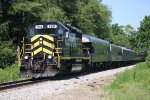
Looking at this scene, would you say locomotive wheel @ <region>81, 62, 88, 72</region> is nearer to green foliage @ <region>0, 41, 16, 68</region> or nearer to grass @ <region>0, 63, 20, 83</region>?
grass @ <region>0, 63, 20, 83</region>

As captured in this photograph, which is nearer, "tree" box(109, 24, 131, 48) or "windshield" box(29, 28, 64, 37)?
"windshield" box(29, 28, 64, 37)


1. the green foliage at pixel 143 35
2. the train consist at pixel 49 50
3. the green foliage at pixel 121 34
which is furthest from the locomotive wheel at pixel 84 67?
the green foliage at pixel 121 34

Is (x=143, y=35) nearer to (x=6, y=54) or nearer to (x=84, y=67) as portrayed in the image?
(x=6, y=54)

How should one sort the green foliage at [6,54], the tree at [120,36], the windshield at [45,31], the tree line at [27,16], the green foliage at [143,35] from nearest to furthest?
the windshield at [45,31] → the green foliage at [6,54] → the tree line at [27,16] → the green foliage at [143,35] → the tree at [120,36]

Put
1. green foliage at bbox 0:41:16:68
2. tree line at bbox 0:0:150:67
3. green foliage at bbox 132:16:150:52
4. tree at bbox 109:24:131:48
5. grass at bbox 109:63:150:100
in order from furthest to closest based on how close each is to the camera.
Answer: tree at bbox 109:24:131:48 < green foliage at bbox 132:16:150:52 < tree line at bbox 0:0:150:67 < green foliage at bbox 0:41:16:68 < grass at bbox 109:63:150:100

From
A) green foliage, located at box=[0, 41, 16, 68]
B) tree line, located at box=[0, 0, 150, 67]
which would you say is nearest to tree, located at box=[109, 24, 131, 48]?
tree line, located at box=[0, 0, 150, 67]

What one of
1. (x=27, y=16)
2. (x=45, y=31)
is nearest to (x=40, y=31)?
(x=45, y=31)

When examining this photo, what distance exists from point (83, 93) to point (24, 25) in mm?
21645

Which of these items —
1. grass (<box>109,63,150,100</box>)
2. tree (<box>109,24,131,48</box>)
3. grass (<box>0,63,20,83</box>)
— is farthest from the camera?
tree (<box>109,24,131,48</box>)

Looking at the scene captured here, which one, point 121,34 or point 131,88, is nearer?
point 131,88

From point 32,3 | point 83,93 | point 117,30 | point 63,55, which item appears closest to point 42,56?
point 63,55

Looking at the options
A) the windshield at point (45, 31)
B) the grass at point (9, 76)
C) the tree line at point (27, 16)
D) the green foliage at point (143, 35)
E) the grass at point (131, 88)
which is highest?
the green foliage at point (143, 35)

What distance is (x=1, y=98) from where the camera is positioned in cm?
1334

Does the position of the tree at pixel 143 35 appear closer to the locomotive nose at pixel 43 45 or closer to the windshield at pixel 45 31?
the windshield at pixel 45 31
